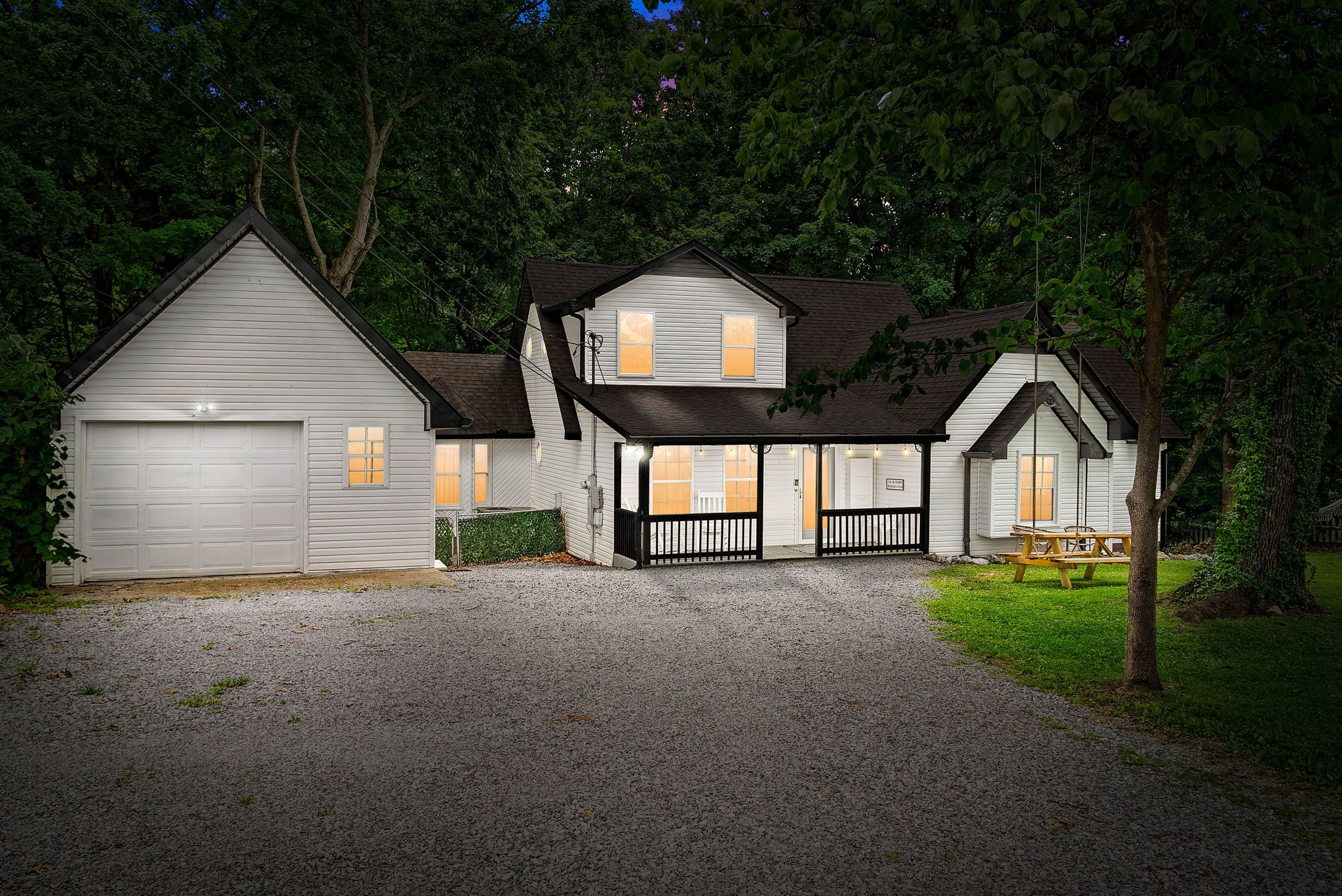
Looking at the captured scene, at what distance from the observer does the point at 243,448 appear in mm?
15156

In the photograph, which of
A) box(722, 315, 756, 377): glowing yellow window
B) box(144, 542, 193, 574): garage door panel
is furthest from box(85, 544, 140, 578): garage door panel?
box(722, 315, 756, 377): glowing yellow window

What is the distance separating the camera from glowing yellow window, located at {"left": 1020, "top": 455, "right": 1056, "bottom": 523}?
63.6 ft

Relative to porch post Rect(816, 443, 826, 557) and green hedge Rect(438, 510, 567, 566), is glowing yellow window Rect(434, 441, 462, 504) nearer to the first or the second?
green hedge Rect(438, 510, 567, 566)

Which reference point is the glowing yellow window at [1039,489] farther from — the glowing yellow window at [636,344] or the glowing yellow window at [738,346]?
the glowing yellow window at [636,344]

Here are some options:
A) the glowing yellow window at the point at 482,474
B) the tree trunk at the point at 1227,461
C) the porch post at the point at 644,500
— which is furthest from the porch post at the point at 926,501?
the glowing yellow window at the point at 482,474

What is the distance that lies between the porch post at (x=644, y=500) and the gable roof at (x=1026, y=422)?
7.29 meters

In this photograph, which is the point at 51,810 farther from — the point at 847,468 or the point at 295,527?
the point at 847,468

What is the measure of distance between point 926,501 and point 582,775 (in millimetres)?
14194

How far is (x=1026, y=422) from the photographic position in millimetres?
19031

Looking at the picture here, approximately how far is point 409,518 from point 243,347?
3.97 m

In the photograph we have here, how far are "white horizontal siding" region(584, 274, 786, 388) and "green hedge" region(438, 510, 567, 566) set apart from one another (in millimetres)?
3394

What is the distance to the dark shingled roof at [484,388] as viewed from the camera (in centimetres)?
2206

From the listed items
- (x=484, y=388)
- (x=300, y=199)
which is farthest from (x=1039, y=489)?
(x=300, y=199)

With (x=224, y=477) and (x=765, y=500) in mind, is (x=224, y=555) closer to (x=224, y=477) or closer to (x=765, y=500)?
(x=224, y=477)
